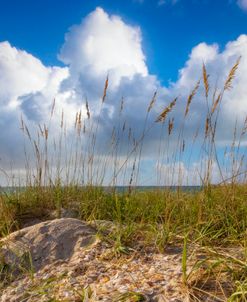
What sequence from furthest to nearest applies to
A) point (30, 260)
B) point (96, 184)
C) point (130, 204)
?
point (96, 184) < point (130, 204) < point (30, 260)

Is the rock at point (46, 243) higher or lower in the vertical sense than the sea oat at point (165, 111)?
lower

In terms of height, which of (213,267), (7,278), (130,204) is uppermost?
(130,204)

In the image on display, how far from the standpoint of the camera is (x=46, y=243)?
135 inches

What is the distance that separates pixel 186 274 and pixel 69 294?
71 centimetres

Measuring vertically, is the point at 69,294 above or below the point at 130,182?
below

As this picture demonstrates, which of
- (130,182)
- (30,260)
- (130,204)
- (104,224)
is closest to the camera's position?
(30,260)

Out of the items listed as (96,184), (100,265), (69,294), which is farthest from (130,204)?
(69,294)

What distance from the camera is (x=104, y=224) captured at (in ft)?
12.0

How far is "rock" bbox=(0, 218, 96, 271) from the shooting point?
3307 millimetres

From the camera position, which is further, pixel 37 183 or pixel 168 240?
pixel 37 183

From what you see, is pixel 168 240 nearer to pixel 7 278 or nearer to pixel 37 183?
pixel 7 278

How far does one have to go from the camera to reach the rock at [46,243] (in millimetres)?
3307

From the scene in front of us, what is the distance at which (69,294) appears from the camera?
2607 millimetres

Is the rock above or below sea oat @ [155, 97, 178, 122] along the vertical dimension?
below
